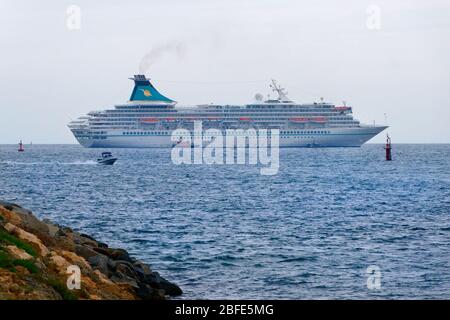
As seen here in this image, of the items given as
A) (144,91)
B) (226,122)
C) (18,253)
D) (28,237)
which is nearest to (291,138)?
(226,122)

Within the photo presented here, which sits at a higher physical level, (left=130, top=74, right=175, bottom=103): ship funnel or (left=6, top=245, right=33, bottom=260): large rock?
(left=130, top=74, right=175, bottom=103): ship funnel

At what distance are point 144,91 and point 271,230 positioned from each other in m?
103

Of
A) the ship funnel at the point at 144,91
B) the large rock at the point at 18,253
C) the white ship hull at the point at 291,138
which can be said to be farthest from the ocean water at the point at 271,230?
the ship funnel at the point at 144,91

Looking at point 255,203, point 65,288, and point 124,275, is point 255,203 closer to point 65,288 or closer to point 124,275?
point 124,275

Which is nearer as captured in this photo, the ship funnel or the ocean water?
the ocean water

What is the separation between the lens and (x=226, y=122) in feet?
401

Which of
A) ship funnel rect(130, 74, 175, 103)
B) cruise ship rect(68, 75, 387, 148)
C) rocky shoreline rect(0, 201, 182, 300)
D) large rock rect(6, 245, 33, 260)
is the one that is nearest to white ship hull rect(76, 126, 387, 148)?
cruise ship rect(68, 75, 387, 148)

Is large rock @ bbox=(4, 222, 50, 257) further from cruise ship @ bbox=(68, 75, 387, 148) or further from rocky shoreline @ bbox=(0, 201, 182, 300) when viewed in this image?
cruise ship @ bbox=(68, 75, 387, 148)

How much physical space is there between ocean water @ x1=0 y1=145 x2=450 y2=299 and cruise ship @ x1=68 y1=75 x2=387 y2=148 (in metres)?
67.1

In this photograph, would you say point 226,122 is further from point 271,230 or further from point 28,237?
point 28,237

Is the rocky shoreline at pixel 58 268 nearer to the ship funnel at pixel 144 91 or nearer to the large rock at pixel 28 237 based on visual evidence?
the large rock at pixel 28 237

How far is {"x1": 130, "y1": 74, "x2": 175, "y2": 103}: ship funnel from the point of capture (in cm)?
12862

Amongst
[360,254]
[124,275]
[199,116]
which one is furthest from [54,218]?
[199,116]

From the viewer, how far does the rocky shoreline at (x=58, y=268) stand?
1111 centimetres
